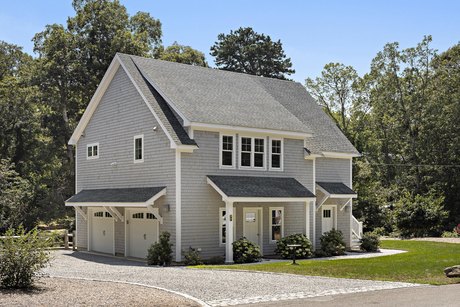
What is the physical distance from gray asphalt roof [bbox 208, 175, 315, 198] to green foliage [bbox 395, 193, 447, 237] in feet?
44.6

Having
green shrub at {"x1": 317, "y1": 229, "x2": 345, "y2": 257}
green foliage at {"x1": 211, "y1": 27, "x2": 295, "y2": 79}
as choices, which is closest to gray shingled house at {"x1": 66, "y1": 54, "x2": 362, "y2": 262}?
green shrub at {"x1": 317, "y1": 229, "x2": 345, "y2": 257}

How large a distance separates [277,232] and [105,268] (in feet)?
31.4

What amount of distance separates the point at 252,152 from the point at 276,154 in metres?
1.51

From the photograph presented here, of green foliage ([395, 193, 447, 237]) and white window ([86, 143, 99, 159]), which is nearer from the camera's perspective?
white window ([86, 143, 99, 159])

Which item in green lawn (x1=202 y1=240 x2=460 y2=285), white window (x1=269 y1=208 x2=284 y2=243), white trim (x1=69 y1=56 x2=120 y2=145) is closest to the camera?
green lawn (x1=202 y1=240 x2=460 y2=285)

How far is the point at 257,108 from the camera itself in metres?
31.0

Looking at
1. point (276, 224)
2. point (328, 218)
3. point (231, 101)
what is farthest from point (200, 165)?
point (328, 218)

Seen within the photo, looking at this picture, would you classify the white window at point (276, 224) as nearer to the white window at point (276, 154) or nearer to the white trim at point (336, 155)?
the white window at point (276, 154)

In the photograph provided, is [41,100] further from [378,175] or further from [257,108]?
[378,175]

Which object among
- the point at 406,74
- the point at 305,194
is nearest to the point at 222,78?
the point at 305,194

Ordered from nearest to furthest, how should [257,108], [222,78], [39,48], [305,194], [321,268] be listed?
[321,268]
[305,194]
[257,108]
[222,78]
[39,48]

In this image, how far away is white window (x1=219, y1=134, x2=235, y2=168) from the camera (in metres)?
28.0

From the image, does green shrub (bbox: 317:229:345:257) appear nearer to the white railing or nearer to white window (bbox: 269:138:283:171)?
the white railing

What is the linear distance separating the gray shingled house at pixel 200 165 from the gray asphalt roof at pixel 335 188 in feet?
0.29
